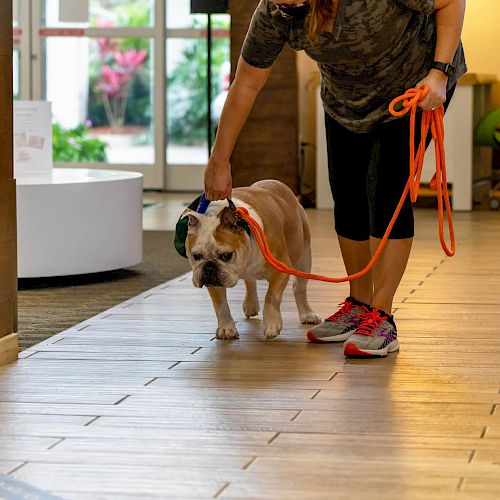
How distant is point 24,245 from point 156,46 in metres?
4.81

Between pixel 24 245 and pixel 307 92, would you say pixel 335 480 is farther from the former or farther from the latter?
pixel 307 92

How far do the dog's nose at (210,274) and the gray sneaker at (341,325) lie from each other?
29 cm

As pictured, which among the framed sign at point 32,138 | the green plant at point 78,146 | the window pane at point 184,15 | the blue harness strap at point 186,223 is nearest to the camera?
the blue harness strap at point 186,223

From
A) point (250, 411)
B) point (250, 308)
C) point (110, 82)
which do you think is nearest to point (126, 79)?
point (110, 82)

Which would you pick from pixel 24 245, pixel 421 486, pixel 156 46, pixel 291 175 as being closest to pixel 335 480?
pixel 421 486

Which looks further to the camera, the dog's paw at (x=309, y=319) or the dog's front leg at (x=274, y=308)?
the dog's paw at (x=309, y=319)

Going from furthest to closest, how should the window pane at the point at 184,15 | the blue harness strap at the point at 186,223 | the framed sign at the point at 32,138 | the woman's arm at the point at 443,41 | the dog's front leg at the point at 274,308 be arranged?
1. the window pane at the point at 184,15
2. the framed sign at the point at 32,138
3. the dog's front leg at the point at 274,308
4. the blue harness strap at the point at 186,223
5. the woman's arm at the point at 443,41

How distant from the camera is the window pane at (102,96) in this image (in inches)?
347

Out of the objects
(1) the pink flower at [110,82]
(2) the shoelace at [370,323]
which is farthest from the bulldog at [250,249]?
(1) the pink flower at [110,82]

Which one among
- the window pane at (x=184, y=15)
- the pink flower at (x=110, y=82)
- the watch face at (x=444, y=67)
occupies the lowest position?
the watch face at (x=444, y=67)

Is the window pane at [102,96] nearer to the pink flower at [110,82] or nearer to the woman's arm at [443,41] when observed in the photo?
the pink flower at [110,82]

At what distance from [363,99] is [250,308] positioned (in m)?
0.84

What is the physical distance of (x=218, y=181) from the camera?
287 centimetres

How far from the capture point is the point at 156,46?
867cm
